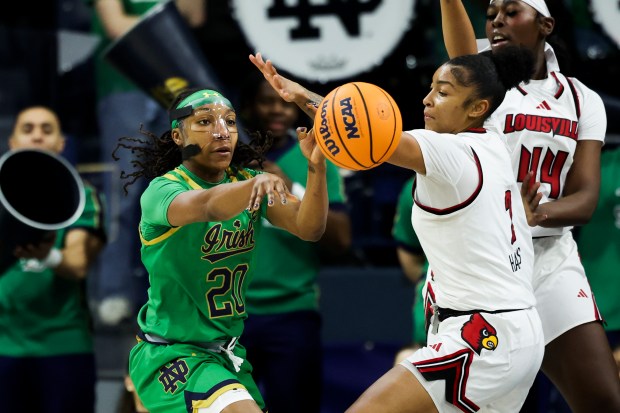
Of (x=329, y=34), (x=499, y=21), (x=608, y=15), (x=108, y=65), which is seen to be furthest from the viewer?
(x=108, y=65)

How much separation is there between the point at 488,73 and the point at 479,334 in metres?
0.90

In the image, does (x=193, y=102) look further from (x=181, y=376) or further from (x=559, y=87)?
(x=559, y=87)

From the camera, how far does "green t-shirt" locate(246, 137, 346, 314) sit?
5.47 m

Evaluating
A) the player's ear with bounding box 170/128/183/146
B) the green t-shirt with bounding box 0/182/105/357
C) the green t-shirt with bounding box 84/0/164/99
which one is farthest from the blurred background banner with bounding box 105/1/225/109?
the player's ear with bounding box 170/128/183/146

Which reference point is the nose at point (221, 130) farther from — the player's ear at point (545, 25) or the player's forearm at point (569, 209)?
the player's ear at point (545, 25)

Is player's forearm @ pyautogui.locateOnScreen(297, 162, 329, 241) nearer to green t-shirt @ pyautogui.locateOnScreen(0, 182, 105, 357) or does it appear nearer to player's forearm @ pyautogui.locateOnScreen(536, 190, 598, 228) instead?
player's forearm @ pyautogui.locateOnScreen(536, 190, 598, 228)

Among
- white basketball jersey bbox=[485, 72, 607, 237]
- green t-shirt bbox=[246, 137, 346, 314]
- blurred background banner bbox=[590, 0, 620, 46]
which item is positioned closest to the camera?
white basketball jersey bbox=[485, 72, 607, 237]

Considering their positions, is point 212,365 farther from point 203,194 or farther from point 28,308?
point 28,308

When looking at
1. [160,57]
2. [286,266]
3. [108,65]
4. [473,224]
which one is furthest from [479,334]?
[108,65]

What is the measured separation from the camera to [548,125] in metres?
4.46

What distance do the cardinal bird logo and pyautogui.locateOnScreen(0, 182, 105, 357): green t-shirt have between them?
2670 mm

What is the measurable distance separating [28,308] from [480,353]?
2820 millimetres

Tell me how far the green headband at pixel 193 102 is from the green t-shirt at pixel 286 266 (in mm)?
1270

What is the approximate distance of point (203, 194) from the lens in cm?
381
